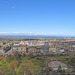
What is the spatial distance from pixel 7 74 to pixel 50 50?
1264 centimetres

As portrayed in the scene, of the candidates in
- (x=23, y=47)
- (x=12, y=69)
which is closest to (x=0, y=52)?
(x=23, y=47)

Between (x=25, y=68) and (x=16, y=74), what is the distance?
0.94m

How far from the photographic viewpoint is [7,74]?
7777 mm

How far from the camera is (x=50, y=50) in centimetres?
1906

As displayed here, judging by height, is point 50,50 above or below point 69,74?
below

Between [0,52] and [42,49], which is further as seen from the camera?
[42,49]

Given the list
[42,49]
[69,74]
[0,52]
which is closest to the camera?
[69,74]

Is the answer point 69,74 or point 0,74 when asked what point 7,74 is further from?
point 69,74

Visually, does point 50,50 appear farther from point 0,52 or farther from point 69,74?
point 69,74

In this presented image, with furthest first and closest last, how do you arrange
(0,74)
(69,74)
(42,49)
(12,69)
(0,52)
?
(42,49) → (0,52) → (12,69) → (0,74) → (69,74)

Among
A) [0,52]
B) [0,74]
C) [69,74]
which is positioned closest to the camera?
[69,74]

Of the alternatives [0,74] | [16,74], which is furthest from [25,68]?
[0,74]

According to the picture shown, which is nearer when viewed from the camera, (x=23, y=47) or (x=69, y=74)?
(x=69, y=74)

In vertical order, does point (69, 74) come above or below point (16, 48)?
above
